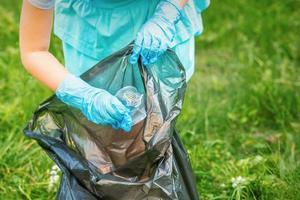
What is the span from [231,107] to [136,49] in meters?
1.56

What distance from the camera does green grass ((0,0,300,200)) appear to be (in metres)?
2.84

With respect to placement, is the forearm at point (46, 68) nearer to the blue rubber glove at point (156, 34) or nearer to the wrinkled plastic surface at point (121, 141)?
the wrinkled plastic surface at point (121, 141)

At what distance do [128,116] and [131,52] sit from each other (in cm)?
22

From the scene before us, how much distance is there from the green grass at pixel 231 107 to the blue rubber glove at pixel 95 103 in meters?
0.82

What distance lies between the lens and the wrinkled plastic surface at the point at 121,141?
2037 mm

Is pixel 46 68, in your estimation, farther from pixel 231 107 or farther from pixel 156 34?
pixel 231 107

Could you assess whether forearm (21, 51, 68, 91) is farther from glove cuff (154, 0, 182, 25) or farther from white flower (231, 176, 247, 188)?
white flower (231, 176, 247, 188)

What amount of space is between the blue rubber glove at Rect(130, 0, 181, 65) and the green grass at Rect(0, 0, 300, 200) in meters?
0.81

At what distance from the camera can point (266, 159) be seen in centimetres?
286

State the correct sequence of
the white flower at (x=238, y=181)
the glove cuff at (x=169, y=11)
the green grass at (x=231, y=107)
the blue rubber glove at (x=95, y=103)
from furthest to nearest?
the green grass at (x=231, y=107) → the white flower at (x=238, y=181) → the glove cuff at (x=169, y=11) → the blue rubber glove at (x=95, y=103)

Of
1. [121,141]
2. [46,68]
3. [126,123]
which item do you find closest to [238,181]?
[121,141]

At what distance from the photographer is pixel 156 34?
82.0 inches

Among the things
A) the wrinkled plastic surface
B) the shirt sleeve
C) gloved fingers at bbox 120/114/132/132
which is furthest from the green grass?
the shirt sleeve

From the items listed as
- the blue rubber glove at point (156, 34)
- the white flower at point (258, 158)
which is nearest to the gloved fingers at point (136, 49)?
the blue rubber glove at point (156, 34)
